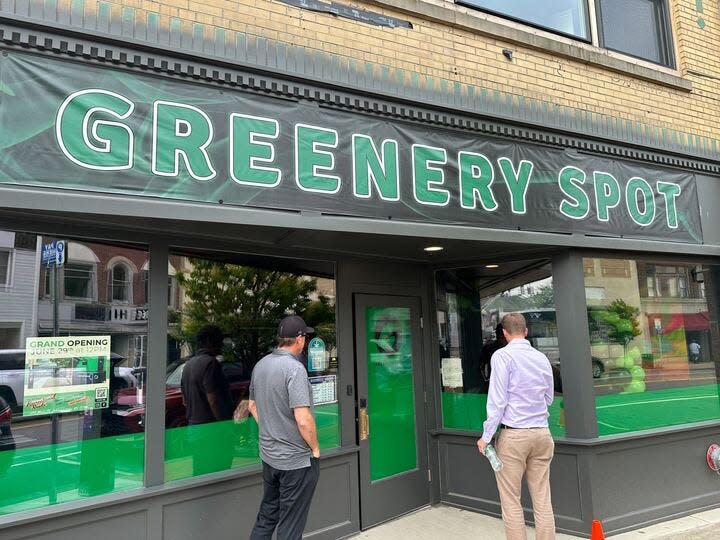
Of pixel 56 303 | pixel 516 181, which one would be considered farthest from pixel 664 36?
pixel 56 303

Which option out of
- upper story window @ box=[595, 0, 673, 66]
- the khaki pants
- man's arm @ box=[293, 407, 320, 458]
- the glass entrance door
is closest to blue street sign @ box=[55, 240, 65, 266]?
man's arm @ box=[293, 407, 320, 458]

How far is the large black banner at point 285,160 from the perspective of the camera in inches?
133

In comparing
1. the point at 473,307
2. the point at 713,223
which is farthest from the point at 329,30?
the point at 713,223

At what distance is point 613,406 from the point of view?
553 cm

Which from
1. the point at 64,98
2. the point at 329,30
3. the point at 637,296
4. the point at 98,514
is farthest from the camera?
the point at 637,296

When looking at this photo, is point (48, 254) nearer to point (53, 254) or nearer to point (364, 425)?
point (53, 254)

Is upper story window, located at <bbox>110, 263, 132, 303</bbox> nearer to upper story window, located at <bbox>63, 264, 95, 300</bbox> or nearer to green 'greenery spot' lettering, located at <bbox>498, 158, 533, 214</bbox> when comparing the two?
upper story window, located at <bbox>63, 264, 95, 300</bbox>

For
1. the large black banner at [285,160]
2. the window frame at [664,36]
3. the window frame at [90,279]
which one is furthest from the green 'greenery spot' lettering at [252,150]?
the window frame at [664,36]

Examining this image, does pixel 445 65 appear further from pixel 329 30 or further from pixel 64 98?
pixel 64 98

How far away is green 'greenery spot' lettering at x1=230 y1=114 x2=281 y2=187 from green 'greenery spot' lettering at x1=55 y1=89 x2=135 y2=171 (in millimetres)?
686

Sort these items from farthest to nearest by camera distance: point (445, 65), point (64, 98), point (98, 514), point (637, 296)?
point (637, 296), point (445, 65), point (98, 514), point (64, 98)

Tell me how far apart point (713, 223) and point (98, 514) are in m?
6.80

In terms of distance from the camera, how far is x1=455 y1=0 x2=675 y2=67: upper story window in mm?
6012

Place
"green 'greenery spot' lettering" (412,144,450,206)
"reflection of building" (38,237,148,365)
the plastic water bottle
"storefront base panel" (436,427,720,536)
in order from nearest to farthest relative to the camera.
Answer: "reflection of building" (38,237,148,365) → the plastic water bottle → "green 'greenery spot' lettering" (412,144,450,206) → "storefront base panel" (436,427,720,536)
